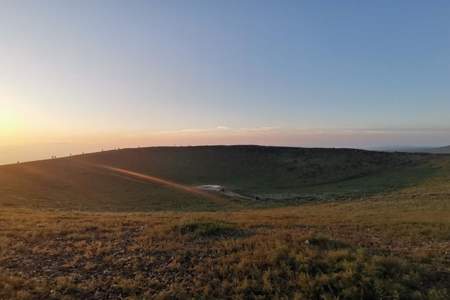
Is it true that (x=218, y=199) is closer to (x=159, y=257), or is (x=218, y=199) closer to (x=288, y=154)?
(x=159, y=257)

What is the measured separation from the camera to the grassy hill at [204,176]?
3194cm

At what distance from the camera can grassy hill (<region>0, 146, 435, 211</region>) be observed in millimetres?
31938

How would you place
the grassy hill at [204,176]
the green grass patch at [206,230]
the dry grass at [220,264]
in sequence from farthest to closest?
the grassy hill at [204,176]
the green grass patch at [206,230]
the dry grass at [220,264]

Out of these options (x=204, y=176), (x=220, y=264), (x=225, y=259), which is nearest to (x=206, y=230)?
(x=225, y=259)

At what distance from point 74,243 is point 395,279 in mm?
7810

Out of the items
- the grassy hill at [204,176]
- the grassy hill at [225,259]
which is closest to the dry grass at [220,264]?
the grassy hill at [225,259]

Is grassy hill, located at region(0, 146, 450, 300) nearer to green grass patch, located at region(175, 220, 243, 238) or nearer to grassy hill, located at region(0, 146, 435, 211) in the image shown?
green grass patch, located at region(175, 220, 243, 238)

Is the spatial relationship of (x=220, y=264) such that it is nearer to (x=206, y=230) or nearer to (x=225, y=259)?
(x=225, y=259)

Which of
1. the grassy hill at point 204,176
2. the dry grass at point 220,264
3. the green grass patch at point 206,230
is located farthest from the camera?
the grassy hill at point 204,176

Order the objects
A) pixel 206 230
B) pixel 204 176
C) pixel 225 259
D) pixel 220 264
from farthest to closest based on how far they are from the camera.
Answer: pixel 204 176 → pixel 206 230 → pixel 225 259 → pixel 220 264

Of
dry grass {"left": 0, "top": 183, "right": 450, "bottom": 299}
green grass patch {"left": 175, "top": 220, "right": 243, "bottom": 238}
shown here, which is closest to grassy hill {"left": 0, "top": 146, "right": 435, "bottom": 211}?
green grass patch {"left": 175, "top": 220, "right": 243, "bottom": 238}

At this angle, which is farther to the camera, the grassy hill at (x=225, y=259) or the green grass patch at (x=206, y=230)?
the green grass patch at (x=206, y=230)

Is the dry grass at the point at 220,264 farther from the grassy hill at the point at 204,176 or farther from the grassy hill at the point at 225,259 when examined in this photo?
the grassy hill at the point at 204,176

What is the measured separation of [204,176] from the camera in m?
54.4
